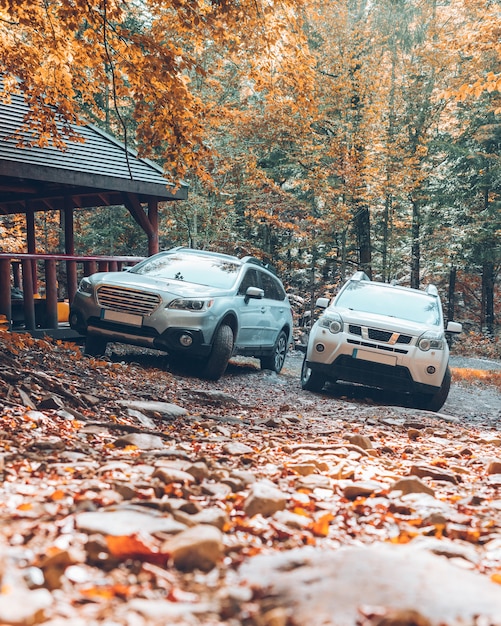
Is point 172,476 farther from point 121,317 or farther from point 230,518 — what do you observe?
point 121,317

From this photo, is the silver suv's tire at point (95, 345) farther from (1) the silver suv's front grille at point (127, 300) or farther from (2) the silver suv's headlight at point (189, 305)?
(2) the silver suv's headlight at point (189, 305)

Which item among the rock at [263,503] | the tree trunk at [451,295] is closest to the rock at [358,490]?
the rock at [263,503]

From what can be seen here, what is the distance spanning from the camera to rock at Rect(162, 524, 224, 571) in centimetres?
237

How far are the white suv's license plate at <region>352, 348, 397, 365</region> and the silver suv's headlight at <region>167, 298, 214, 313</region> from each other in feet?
7.62

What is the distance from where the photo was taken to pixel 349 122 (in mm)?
22422

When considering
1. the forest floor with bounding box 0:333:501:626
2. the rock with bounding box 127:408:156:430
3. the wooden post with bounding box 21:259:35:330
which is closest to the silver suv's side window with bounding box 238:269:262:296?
the wooden post with bounding box 21:259:35:330

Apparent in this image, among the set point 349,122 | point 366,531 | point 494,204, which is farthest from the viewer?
point 494,204

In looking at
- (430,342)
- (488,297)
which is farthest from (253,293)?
(488,297)

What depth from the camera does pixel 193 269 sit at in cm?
1045

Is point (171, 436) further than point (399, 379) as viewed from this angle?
No

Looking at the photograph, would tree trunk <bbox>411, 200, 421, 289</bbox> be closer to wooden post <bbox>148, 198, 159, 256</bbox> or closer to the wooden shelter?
wooden post <bbox>148, 198, 159, 256</bbox>

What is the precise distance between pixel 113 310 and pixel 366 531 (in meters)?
6.91

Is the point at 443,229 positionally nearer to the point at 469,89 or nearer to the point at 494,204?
the point at 494,204

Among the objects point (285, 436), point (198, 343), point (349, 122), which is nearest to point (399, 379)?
point (198, 343)
